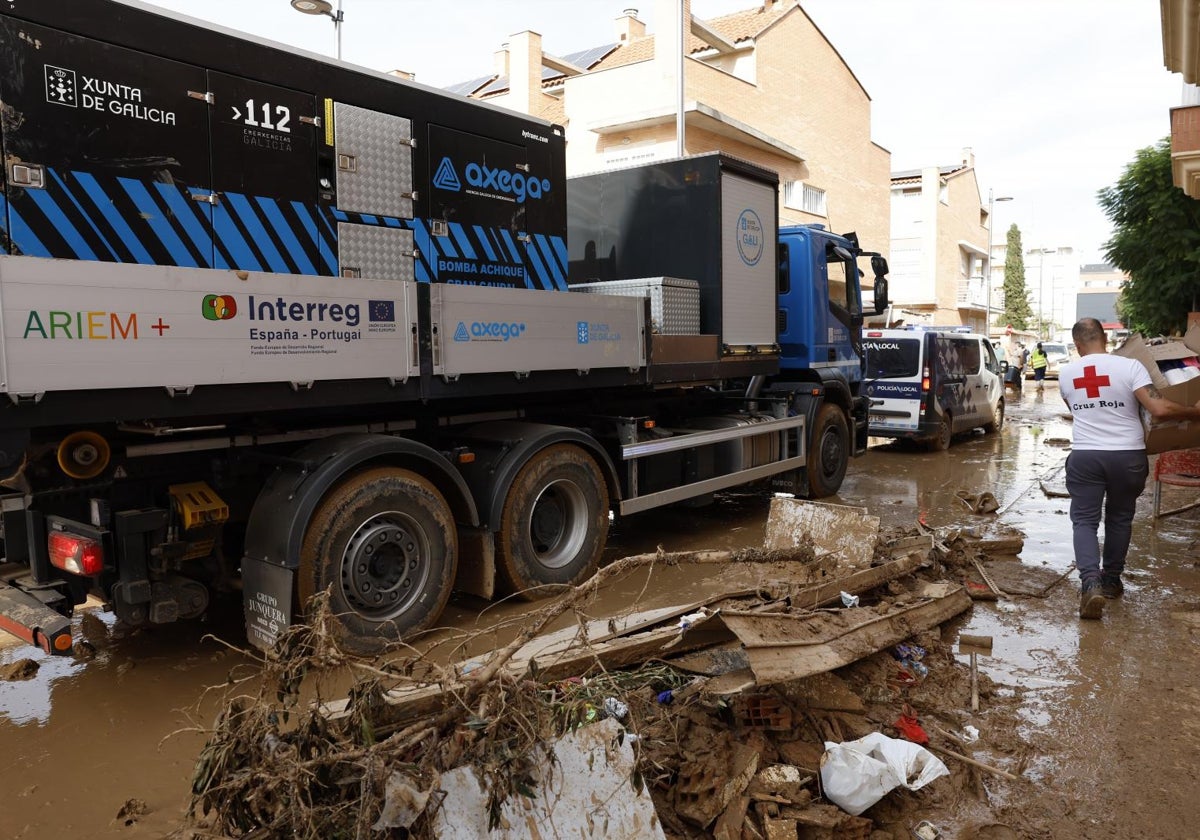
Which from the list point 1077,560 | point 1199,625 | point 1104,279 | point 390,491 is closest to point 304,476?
point 390,491

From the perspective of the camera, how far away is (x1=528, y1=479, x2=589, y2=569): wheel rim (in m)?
6.15

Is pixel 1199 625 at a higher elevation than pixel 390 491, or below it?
below

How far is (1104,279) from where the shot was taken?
127562 millimetres

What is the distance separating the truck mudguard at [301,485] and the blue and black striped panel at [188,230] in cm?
120

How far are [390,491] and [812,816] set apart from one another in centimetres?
284

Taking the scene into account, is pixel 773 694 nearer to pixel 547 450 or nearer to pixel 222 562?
pixel 547 450

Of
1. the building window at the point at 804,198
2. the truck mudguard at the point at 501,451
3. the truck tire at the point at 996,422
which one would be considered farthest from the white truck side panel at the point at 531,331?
the building window at the point at 804,198

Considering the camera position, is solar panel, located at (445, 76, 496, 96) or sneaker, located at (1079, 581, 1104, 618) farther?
solar panel, located at (445, 76, 496, 96)

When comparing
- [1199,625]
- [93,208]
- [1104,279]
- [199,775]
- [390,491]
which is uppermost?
[1104,279]

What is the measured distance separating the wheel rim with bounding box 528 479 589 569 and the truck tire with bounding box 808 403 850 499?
383cm

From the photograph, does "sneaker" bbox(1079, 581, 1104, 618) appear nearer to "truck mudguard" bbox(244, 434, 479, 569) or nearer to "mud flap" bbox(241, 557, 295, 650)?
"truck mudguard" bbox(244, 434, 479, 569)

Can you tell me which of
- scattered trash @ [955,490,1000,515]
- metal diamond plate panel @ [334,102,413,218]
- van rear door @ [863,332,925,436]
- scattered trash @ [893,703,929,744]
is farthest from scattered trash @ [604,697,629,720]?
van rear door @ [863,332,925,436]

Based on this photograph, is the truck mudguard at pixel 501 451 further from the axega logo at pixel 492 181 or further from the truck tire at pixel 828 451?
the truck tire at pixel 828 451

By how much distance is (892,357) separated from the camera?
13242 millimetres
